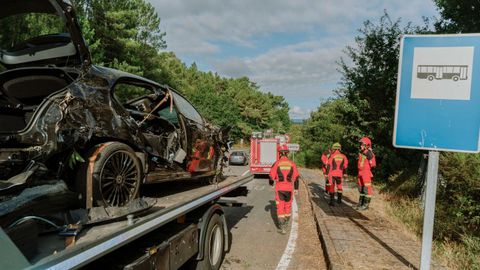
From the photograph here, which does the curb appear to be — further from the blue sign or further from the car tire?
the car tire

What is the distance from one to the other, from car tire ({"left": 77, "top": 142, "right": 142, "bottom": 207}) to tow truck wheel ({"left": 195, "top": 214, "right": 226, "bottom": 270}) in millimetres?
1344

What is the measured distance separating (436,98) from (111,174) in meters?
3.23

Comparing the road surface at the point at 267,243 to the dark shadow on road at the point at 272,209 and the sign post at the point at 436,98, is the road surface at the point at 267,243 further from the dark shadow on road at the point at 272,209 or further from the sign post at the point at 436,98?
the sign post at the point at 436,98

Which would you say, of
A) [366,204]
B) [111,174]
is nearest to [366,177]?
[366,204]

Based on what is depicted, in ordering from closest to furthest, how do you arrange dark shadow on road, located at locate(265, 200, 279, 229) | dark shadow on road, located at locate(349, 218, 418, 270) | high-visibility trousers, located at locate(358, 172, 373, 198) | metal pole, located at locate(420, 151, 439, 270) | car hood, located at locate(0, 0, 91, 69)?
car hood, located at locate(0, 0, 91, 69), metal pole, located at locate(420, 151, 439, 270), dark shadow on road, located at locate(349, 218, 418, 270), dark shadow on road, located at locate(265, 200, 279, 229), high-visibility trousers, located at locate(358, 172, 373, 198)

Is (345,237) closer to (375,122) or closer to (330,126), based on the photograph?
(375,122)

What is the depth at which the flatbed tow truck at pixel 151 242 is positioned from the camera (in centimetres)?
244

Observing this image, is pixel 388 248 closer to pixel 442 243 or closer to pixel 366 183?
pixel 442 243

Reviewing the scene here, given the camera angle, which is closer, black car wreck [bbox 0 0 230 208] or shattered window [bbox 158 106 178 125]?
black car wreck [bbox 0 0 230 208]

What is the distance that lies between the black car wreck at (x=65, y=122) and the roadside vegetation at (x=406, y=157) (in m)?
5.19

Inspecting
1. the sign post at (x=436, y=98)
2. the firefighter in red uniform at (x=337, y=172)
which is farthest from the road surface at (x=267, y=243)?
the sign post at (x=436, y=98)

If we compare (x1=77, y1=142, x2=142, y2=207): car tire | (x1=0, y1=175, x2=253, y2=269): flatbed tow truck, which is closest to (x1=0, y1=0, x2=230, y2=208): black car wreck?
(x1=77, y1=142, x2=142, y2=207): car tire

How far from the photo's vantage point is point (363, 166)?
10539 millimetres

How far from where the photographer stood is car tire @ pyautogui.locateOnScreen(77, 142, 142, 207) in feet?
12.9
